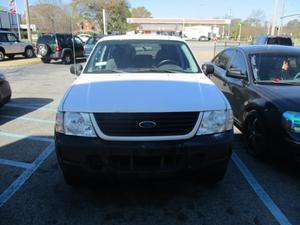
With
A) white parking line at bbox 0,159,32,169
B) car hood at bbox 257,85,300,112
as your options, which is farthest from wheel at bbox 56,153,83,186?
car hood at bbox 257,85,300,112

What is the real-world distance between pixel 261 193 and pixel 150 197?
1.29 metres

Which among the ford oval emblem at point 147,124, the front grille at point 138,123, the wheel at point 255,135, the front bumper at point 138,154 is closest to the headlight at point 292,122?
the wheel at point 255,135

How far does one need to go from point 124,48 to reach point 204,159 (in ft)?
7.69

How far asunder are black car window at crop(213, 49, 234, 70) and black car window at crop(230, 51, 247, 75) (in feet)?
1.11

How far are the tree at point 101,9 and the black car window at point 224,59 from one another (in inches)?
2315

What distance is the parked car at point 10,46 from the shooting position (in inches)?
801

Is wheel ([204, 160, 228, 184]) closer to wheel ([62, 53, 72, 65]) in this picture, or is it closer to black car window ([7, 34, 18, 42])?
wheel ([62, 53, 72, 65])

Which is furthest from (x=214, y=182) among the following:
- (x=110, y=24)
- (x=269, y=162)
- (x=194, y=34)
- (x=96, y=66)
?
(x=194, y=34)

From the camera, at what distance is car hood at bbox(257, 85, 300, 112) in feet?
13.1

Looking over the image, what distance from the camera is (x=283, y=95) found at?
430 cm

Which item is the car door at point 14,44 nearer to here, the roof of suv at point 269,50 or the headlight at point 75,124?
the roof of suv at point 269,50

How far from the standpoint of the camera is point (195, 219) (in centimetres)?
315

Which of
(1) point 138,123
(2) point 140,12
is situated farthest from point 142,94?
(2) point 140,12

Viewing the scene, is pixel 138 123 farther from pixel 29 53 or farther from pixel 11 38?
pixel 29 53
